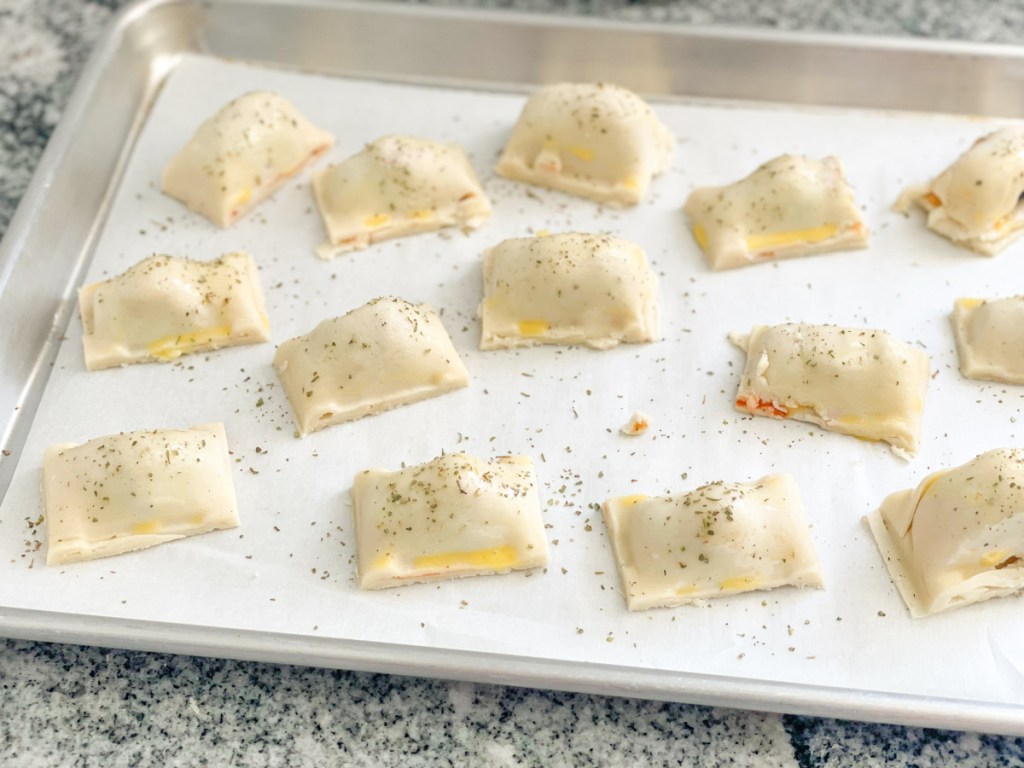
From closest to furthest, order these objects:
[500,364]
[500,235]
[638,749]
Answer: [638,749], [500,364], [500,235]

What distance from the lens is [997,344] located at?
7.22ft

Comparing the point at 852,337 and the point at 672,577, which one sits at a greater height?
the point at 852,337

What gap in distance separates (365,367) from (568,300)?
453mm

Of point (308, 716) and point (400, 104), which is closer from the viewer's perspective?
point (308, 716)

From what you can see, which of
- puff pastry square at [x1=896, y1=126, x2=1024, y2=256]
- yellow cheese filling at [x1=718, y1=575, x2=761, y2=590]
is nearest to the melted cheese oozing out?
puff pastry square at [x1=896, y1=126, x2=1024, y2=256]

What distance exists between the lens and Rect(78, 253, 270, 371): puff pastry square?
2.22m

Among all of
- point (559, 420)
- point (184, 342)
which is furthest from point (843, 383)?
point (184, 342)

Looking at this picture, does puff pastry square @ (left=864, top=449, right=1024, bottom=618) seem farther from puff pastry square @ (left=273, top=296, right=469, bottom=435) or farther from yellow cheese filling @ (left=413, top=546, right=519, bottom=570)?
puff pastry square @ (left=273, top=296, right=469, bottom=435)

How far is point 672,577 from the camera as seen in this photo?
1.91 metres

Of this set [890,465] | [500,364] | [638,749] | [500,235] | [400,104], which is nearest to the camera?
[638,749]

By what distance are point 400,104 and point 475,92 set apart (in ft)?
0.66

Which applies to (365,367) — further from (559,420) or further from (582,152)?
(582,152)

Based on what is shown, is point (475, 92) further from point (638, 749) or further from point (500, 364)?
point (638, 749)

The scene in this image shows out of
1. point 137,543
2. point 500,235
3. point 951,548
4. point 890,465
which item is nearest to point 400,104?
point 500,235
